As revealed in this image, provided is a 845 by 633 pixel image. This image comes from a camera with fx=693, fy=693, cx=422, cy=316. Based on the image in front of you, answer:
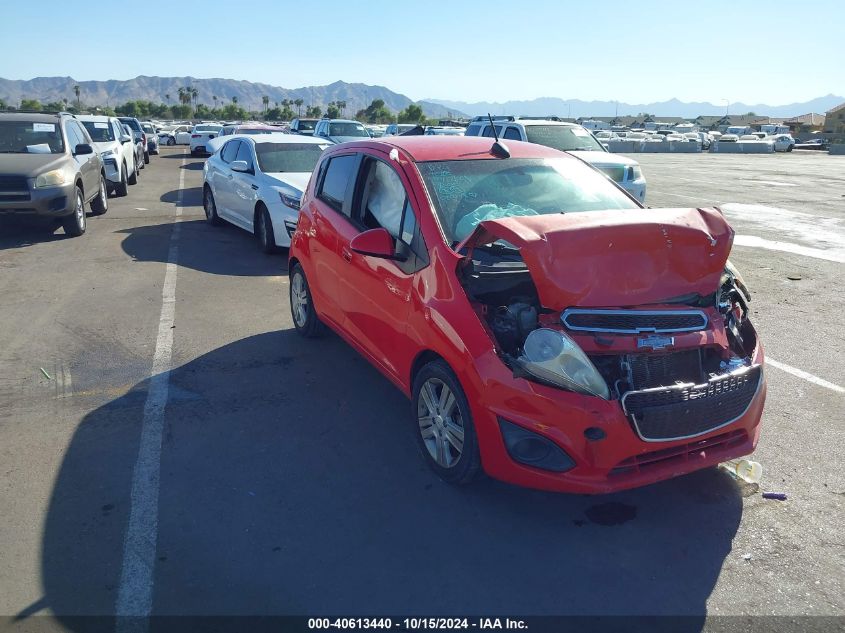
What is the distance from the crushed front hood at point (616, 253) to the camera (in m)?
3.64

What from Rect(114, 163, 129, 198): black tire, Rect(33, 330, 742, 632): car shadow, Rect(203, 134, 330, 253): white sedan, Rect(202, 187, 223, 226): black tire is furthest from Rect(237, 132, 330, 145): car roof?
Rect(33, 330, 742, 632): car shadow

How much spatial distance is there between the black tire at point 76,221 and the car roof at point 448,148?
7730 mm

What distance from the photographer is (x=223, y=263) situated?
9.77 metres

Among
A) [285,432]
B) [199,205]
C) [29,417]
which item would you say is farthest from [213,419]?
[199,205]

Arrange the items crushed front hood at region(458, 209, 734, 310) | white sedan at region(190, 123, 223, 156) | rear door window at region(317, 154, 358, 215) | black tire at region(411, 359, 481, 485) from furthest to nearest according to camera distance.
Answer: white sedan at region(190, 123, 223, 156)
rear door window at region(317, 154, 358, 215)
black tire at region(411, 359, 481, 485)
crushed front hood at region(458, 209, 734, 310)

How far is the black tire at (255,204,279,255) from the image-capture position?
10.1m

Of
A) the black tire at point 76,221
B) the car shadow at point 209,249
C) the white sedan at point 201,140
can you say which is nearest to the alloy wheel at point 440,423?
the car shadow at point 209,249

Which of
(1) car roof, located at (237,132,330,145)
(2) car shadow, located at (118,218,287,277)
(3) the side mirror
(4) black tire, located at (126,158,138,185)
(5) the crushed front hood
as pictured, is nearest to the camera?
(5) the crushed front hood

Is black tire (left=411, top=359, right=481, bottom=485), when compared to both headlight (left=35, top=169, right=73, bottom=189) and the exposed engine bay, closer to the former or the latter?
the exposed engine bay

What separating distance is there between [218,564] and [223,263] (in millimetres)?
6975

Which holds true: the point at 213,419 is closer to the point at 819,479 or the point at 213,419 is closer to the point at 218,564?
the point at 218,564

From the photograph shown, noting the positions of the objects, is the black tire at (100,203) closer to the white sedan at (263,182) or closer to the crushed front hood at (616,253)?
the white sedan at (263,182)

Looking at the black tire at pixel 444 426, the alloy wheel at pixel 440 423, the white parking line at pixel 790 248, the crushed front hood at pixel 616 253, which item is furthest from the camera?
the white parking line at pixel 790 248

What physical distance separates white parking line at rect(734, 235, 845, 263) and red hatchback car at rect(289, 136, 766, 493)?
748 centimetres
